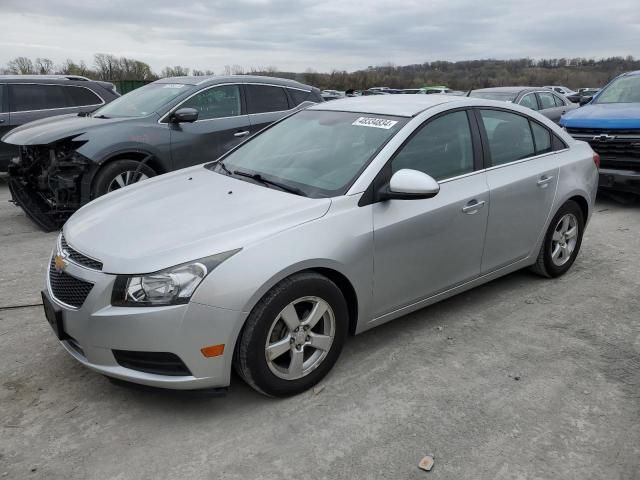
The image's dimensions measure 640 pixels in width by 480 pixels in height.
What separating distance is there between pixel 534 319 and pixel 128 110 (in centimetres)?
530

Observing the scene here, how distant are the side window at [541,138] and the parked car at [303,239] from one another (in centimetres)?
2

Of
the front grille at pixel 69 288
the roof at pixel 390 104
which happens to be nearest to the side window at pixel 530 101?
the roof at pixel 390 104

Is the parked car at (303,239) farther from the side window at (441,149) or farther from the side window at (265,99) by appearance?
the side window at (265,99)

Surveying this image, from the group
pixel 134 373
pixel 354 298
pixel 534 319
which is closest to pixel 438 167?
pixel 354 298

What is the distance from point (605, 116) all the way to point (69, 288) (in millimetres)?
7392

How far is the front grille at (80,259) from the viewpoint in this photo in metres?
2.72

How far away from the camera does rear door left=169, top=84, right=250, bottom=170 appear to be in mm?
6531

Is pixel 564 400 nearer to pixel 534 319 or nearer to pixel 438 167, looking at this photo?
pixel 534 319

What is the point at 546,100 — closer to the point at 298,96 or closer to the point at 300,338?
the point at 298,96

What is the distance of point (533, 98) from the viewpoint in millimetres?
11336

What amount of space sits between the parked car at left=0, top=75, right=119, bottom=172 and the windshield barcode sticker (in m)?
6.63

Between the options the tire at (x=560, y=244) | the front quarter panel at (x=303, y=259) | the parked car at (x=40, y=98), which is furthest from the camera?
the parked car at (x=40, y=98)

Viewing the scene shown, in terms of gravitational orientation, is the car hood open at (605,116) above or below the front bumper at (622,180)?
above

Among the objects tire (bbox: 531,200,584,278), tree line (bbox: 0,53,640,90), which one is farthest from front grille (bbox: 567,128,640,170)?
tree line (bbox: 0,53,640,90)
